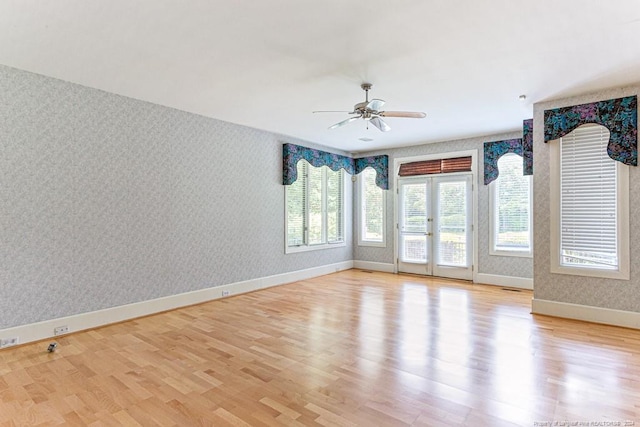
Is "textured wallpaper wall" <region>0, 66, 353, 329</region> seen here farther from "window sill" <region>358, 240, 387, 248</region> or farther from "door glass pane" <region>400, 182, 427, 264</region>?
"door glass pane" <region>400, 182, 427, 264</region>

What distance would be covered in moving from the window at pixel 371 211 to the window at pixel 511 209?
2274mm

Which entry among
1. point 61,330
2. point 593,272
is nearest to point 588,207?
point 593,272

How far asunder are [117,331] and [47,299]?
2.52ft

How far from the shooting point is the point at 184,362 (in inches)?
121

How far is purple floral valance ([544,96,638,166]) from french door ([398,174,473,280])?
2.44 meters

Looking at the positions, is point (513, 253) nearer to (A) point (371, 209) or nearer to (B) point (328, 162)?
(A) point (371, 209)

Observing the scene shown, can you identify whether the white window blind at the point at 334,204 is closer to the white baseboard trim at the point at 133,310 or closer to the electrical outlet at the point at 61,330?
the white baseboard trim at the point at 133,310

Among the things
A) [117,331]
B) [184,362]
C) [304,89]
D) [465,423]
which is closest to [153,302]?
[117,331]

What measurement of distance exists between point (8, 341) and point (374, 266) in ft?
20.4

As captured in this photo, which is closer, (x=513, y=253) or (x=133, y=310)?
(x=133, y=310)

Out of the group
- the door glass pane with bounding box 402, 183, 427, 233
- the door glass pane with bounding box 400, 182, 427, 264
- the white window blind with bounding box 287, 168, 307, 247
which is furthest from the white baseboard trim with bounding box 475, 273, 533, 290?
the white window blind with bounding box 287, 168, 307, 247

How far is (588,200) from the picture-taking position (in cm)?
423

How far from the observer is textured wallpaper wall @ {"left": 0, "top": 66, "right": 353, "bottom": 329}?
3514mm

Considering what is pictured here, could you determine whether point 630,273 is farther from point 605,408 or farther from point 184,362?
point 184,362
